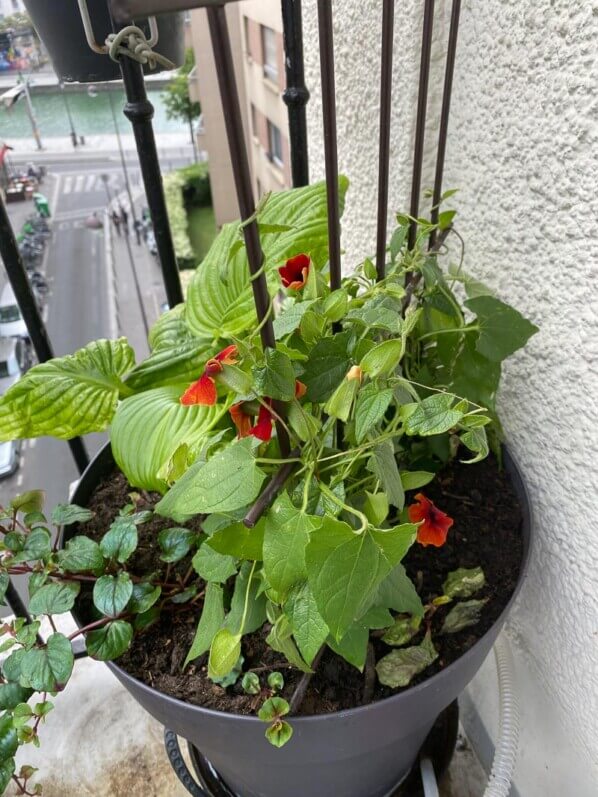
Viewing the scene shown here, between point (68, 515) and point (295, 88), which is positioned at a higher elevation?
point (295, 88)

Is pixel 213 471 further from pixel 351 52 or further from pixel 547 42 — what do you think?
pixel 351 52

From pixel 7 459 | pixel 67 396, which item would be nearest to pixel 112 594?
pixel 67 396

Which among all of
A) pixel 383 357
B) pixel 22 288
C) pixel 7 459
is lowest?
pixel 7 459

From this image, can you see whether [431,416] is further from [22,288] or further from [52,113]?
[52,113]

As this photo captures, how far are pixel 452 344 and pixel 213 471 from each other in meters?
0.30

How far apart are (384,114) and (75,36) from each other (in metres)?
0.43

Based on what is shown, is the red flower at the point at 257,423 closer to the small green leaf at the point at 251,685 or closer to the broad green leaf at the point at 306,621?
the broad green leaf at the point at 306,621

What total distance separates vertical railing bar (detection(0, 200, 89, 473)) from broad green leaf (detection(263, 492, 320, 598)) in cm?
46

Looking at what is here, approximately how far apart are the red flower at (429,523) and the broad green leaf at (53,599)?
0.30 meters

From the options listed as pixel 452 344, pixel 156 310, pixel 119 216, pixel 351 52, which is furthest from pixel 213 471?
pixel 119 216

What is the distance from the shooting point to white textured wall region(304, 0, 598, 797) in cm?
50

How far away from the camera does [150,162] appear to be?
701 mm

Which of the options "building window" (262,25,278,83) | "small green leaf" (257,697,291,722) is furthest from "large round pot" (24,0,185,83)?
"building window" (262,25,278,83)

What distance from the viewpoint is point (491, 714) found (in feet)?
2.62
